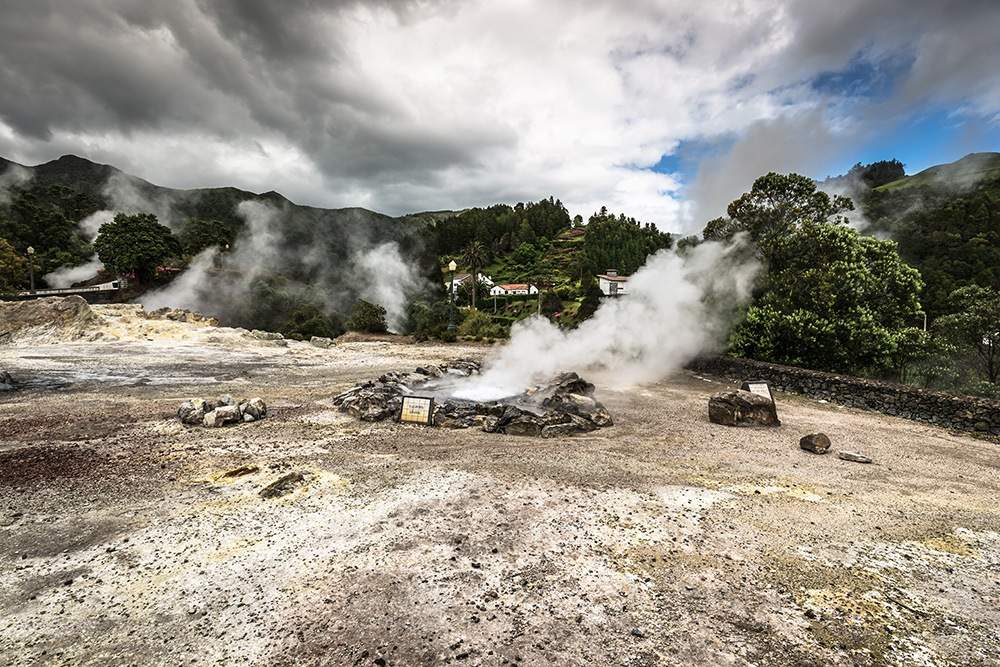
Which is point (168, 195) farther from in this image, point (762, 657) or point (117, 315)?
point (762, 657)

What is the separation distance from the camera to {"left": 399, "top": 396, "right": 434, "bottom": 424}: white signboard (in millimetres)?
11523

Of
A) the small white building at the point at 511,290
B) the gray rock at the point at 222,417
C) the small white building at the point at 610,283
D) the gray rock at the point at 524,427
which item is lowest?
the gray rock at the point at 222,417

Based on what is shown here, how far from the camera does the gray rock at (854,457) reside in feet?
30.0

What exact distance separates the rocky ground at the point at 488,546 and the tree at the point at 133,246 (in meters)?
36.2

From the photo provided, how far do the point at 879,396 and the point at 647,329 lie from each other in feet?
25.7

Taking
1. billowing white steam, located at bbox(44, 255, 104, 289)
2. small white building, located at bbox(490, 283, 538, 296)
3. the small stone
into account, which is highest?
small white building, located at bbox(490, 283, 538, 296)

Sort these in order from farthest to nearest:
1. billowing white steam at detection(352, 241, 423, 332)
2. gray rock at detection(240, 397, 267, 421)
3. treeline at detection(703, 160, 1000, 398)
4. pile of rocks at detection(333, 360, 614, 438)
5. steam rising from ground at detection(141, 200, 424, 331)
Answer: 1. billowing white steam at detection(352, 241, 423, 332)
2. steam rising from ground at detection(141, 200, 424, 331)
3. treeline at detection(703, 160, 1000, 398)
4. gray rock at detection(240, 397, 267, 421)
5. pile of rocks at detection(333, 360, 614, 438)

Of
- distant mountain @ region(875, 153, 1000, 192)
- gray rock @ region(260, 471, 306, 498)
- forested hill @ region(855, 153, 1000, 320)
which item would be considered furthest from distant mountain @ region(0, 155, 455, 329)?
distant mountain @ region(875, 153, 1000, 192)

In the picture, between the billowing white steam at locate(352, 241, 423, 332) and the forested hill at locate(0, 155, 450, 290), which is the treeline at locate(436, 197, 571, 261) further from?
the billowing white steam at locate(352, 241, 423, 332)

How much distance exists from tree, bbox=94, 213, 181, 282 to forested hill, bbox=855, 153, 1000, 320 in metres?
64.5

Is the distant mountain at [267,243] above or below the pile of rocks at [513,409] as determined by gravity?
above

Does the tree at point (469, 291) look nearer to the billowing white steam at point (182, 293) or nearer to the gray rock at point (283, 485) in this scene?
the billowing white steam at point (182, 293)

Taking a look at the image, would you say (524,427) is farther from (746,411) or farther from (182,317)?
(182,317)

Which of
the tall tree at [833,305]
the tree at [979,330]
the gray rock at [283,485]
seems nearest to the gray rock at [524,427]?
the gray rock at [283,485]
